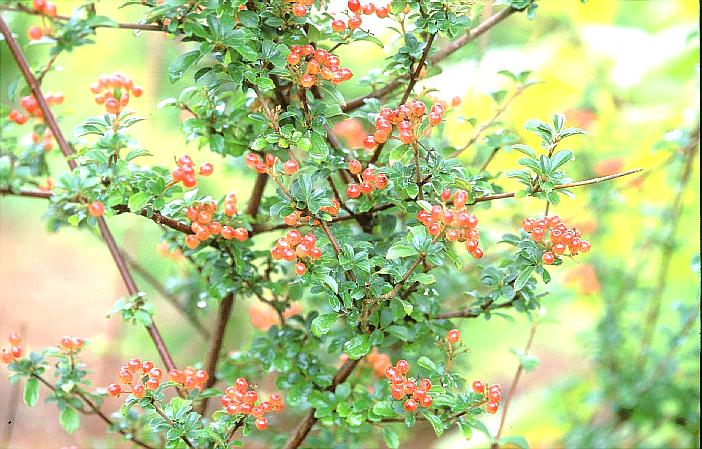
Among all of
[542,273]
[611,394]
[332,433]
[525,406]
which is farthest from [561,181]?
[525,406]

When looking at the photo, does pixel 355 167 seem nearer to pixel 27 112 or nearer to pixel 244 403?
pixel 244 403

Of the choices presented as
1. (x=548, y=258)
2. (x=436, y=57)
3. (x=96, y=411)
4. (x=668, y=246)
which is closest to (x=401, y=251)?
(x=548, y=258)

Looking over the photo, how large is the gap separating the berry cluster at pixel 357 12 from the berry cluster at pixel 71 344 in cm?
54

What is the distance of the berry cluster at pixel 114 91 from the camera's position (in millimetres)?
960

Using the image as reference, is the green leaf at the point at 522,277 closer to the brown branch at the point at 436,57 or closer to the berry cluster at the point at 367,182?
the berry cluster at the point at 367,182

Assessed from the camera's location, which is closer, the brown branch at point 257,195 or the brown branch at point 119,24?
the brown branch at point 119,24

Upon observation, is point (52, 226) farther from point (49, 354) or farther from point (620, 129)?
point (620, 129)

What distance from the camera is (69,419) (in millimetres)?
1050

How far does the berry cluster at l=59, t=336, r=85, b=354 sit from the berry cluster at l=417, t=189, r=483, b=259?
1.66 feet

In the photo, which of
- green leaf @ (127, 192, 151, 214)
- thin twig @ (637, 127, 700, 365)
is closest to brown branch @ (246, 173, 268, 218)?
green leaf @ (127, 192, 151, 214)

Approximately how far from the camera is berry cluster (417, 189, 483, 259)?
812mm

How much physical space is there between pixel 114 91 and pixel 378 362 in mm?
594

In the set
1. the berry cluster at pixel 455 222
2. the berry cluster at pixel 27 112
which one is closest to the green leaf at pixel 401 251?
the berry cluster at pixel 455 222

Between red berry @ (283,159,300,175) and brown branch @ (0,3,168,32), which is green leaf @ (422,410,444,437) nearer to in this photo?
red berry @ (283,159,300,175)
